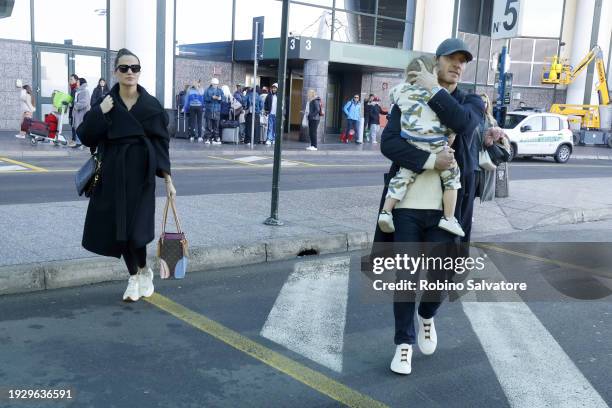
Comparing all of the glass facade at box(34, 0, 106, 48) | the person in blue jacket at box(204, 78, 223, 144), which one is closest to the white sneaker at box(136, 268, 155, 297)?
the person in blue jacket at box(204, 78, 223, 144)

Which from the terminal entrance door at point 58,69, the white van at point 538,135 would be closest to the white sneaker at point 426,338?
the white van at point 538,135

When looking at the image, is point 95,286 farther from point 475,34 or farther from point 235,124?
point 475,34

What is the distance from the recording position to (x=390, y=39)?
1108 inches

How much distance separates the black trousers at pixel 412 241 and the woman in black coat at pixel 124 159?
1.96 metres

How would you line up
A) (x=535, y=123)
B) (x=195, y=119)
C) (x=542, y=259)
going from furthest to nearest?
(x=535, y=123), (x=195, y=119), (x=542, y=259)

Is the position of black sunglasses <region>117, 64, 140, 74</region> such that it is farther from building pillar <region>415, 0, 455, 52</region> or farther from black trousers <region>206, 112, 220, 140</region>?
building pillar <region>415, 0, 455, 52</region>

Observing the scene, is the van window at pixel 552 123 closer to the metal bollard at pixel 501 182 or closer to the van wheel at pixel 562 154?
the van wheel at pixel 562 154

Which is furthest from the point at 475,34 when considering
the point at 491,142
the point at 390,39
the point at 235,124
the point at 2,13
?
the point at 491,142

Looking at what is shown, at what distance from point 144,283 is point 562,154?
20014mm

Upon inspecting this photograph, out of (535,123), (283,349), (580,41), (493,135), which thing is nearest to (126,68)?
(283,349)

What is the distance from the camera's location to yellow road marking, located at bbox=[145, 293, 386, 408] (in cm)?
347

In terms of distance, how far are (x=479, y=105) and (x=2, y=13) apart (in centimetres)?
1584

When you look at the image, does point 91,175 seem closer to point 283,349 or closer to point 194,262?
point 194,262

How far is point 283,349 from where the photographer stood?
4.09m
